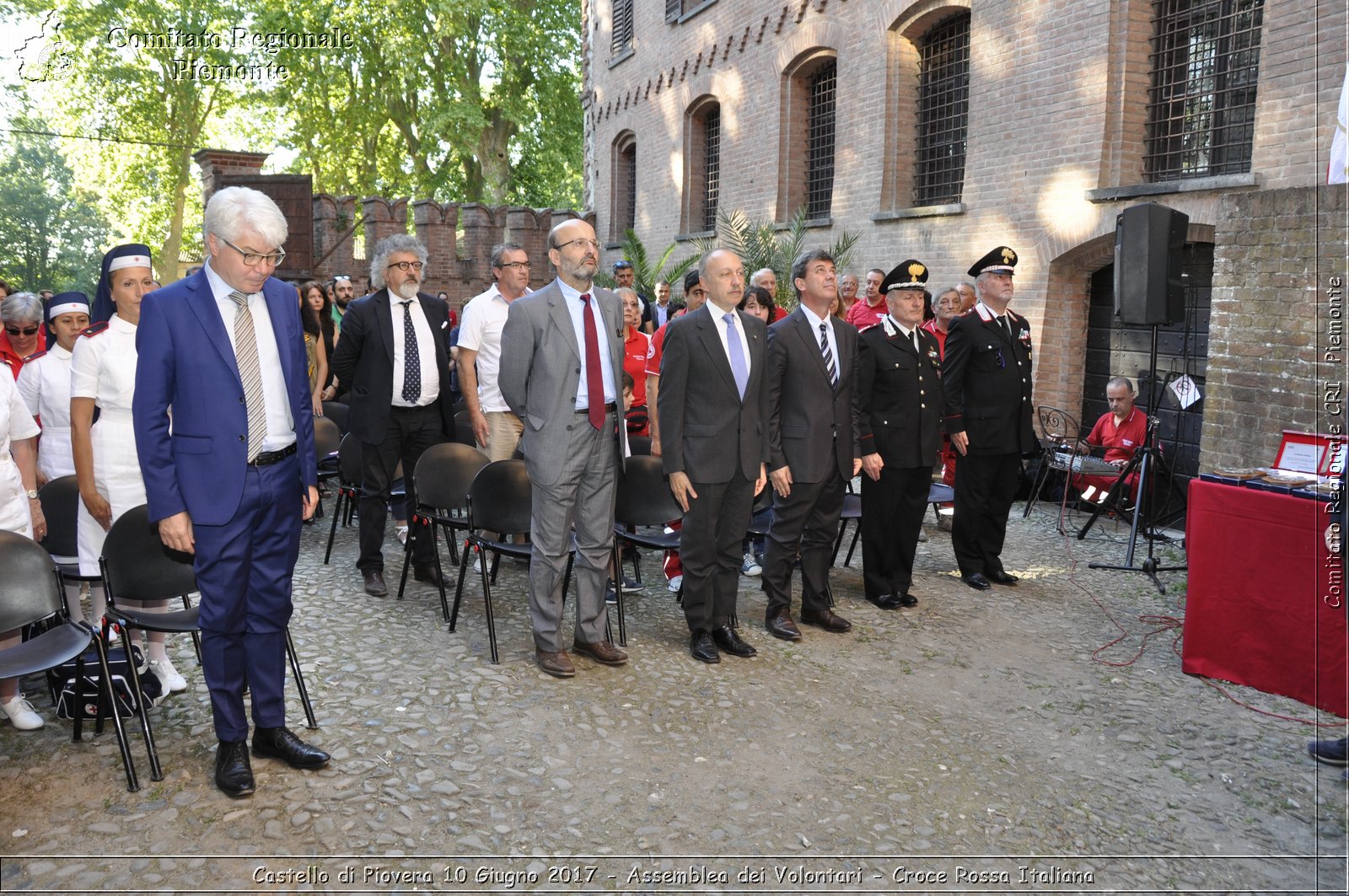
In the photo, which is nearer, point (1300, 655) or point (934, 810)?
point (934, 810)

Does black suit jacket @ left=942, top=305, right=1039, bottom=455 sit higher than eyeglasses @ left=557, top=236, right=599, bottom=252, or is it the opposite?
eyeglasses @ left=557, top=236, right=599, bottom=252

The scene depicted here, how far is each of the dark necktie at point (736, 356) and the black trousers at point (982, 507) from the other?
242 centimetres

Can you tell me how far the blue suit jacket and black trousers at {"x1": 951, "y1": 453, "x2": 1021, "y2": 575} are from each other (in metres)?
5.00

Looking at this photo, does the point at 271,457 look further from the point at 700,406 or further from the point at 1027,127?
the point at 1027,127

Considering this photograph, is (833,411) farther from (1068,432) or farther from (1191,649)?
(1068,432)

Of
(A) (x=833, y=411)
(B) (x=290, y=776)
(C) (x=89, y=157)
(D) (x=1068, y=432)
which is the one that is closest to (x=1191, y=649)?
(A) (x=833, y=411)

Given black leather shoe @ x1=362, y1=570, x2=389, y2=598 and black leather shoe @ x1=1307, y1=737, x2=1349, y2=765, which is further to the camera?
black leather shoe @ x1=362, y1=570, x2=389, y2=598

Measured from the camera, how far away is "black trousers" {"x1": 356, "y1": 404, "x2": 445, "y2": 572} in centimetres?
660

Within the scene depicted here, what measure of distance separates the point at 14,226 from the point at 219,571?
41174 mm

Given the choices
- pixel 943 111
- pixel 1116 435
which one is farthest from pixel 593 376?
pixel 943 111

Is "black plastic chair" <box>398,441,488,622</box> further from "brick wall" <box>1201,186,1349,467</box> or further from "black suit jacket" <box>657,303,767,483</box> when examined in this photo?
"brick wall" <box>1201,186,1349,467</box>

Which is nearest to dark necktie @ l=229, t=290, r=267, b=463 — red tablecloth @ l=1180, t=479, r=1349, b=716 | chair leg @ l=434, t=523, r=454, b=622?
chair leg @ l=434, t=523, r=454, b=622

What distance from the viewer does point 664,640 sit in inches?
230

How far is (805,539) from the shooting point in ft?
20.0
